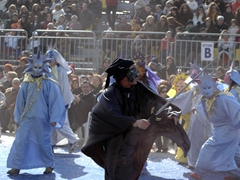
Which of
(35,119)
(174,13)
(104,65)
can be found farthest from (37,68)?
(174,13)

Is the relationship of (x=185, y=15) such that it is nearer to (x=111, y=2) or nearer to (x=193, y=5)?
(x=193, y=5)

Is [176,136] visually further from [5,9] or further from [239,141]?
[5,9]

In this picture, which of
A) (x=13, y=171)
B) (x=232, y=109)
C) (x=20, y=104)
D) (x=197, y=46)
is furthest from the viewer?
(x=197, y=46)

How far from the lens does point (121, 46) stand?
16.1 metres

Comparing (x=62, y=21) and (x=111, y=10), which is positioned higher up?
(x=111, y=10)

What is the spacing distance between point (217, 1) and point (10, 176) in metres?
9.24

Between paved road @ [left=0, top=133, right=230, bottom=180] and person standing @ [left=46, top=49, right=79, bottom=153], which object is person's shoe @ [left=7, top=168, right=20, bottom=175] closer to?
paved road @ [left=0, top=133, right=230, bottom=180]

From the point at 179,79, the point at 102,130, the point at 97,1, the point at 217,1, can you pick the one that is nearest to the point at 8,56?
the point at 97,1

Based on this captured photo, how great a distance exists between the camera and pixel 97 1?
19.5 metres

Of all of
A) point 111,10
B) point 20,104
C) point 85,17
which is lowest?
point 20,104

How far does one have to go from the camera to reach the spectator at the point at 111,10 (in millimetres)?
18969

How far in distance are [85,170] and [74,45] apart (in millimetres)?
6583

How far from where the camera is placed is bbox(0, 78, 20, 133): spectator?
14.8 meters

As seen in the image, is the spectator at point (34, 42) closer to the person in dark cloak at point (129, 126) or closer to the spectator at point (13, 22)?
the spectator at point (13, 22)
